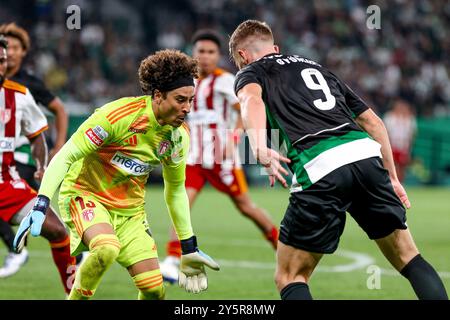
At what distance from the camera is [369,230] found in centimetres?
529

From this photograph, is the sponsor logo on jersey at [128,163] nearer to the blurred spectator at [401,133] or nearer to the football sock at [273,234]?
the football sock at [273,234]

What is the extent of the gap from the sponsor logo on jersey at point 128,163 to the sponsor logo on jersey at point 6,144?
1894 millimetres

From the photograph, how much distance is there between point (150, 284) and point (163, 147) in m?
0.87

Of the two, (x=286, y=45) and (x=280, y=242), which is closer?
(x=280, y=242)

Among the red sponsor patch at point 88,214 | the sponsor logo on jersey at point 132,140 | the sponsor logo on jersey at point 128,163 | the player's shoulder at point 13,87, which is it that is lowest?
the red sponsor patch at point 88,214

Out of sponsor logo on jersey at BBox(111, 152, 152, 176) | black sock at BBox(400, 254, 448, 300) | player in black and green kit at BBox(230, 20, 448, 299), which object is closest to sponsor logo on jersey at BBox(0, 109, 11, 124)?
sponsor logo on jersey at BBox(111, 152, 152, 176)

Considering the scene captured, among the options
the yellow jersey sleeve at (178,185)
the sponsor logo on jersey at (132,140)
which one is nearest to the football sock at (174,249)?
the yellow jersey sleeve at (178,185)

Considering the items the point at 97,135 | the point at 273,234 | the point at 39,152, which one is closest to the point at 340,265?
the point at 273,234

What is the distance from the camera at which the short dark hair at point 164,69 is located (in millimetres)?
5516
